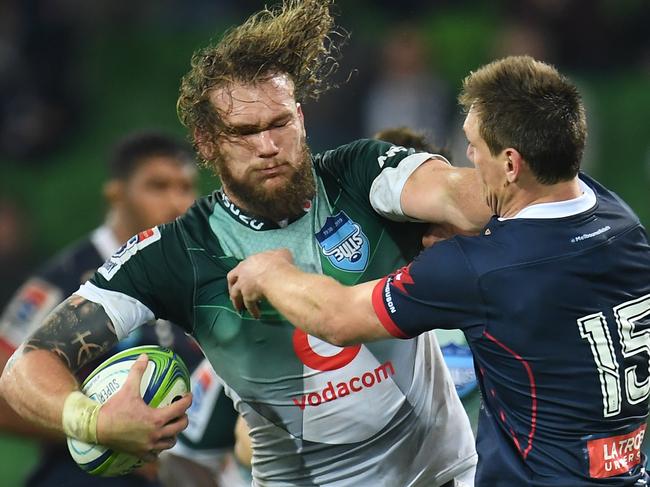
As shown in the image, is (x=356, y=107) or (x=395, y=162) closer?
(x=395, y=162)

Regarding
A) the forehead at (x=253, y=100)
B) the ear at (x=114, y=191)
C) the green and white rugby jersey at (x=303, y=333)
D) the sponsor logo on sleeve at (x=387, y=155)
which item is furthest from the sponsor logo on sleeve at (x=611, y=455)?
the ear at (x=114, y=191)

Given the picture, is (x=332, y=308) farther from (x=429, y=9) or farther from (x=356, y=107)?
(x=429, y=9)

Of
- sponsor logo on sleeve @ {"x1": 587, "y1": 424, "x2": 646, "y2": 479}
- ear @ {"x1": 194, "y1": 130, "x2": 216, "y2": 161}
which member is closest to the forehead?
ear @ {"x1": 194, "y1": 130, "x2": 216, "y2": 161}

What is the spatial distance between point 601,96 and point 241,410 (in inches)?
254

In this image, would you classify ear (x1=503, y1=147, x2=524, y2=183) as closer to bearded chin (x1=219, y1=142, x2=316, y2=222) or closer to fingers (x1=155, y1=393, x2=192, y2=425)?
bearded chin (x1=219, y1=142, x2=316, y2=222)

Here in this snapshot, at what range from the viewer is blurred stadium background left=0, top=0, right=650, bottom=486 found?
9648 mm

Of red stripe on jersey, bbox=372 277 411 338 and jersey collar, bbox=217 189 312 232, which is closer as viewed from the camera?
red stripe on jersey, bbox=372 277 411 338

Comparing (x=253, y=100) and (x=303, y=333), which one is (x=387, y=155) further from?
(x=303, y=333)

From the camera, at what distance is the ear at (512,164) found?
339cm

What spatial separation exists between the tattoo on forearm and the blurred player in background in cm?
183

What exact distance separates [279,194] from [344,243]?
0.91 ft

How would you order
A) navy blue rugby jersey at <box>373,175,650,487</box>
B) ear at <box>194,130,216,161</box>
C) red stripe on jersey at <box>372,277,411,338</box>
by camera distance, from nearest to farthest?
navy blue rugby jersey at <box>373,175,650,487</box>
red stripe on jersey at <box>372,277,411,338</box>
ear at <box>194,130,216,161</box>

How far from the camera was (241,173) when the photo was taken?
12.7 ft

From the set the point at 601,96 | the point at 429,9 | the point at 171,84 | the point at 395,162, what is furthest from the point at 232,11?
the point at 395,162
